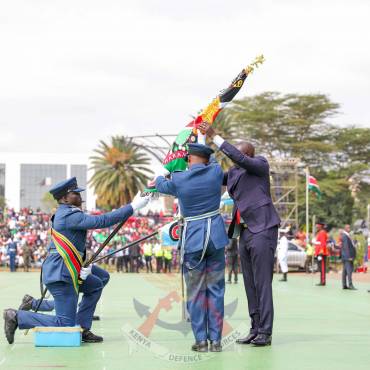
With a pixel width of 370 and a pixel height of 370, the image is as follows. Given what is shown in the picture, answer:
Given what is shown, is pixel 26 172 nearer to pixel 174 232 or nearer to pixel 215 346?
pixel 174 232

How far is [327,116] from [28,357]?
2423 inches

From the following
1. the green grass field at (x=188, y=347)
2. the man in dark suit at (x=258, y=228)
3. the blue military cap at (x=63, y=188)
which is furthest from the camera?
the blue military cap at (x=63, y=188)

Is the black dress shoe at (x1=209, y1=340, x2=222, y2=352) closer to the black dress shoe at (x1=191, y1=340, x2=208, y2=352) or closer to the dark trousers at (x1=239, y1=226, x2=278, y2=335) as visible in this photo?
the black dress shoe at (x1=191, y1=340, x2=208, y2=352)

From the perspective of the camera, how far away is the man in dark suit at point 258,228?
833 centimetres

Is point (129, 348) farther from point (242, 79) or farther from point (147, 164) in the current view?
point (147, 164)

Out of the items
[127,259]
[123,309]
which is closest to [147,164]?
[127,259]

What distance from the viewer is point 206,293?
25.8 feet

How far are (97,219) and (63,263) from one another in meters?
0.54

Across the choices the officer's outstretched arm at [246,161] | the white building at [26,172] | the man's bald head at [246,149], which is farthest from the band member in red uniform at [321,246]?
the white building at [26,172]

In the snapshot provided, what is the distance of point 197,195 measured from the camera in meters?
7.92

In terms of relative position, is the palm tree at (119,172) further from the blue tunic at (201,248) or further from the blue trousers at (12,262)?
the blue tunic at (201,248)

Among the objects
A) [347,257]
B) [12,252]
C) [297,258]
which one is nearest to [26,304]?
[347,257]

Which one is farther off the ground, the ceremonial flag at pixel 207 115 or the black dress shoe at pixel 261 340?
the ceremonial flag at pixel 207 115

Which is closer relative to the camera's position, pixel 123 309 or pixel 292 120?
pixel 123 309
